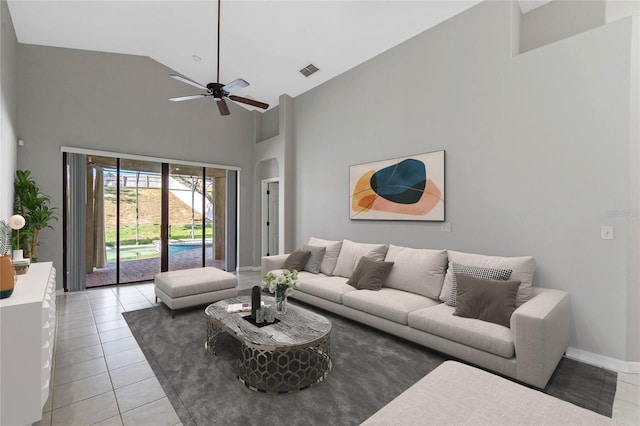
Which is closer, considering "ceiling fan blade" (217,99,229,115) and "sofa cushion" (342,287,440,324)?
"sofa cushion" (342,287,440,324)

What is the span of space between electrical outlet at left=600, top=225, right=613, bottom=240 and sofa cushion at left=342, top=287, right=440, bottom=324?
1.57 m

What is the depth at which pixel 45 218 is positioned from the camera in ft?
13.9

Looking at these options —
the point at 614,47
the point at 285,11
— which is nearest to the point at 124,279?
the point at 285,11

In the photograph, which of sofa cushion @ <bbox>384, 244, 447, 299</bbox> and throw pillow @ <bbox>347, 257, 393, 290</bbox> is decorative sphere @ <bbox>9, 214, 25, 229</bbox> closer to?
throw pillow @ <bbox>347, 257, 393, 290</bbox>

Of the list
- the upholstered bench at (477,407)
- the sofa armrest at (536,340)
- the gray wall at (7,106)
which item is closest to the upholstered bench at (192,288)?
the gray wall at (7,106)

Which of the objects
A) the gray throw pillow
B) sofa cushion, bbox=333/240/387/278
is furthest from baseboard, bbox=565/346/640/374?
the gray throw pillow

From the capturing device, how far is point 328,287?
3908 mm

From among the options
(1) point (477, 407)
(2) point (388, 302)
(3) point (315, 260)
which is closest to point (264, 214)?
(3) point (315, 260)

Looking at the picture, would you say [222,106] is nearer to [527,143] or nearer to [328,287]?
[328,287]

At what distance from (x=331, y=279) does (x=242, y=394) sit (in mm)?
2148

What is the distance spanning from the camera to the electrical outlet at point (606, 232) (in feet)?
8.82

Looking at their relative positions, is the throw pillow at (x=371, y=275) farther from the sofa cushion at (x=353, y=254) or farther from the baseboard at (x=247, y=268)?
the baseboard at (x=247, y=268)

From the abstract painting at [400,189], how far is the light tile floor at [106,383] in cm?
235

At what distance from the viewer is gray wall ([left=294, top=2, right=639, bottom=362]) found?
267 cm
